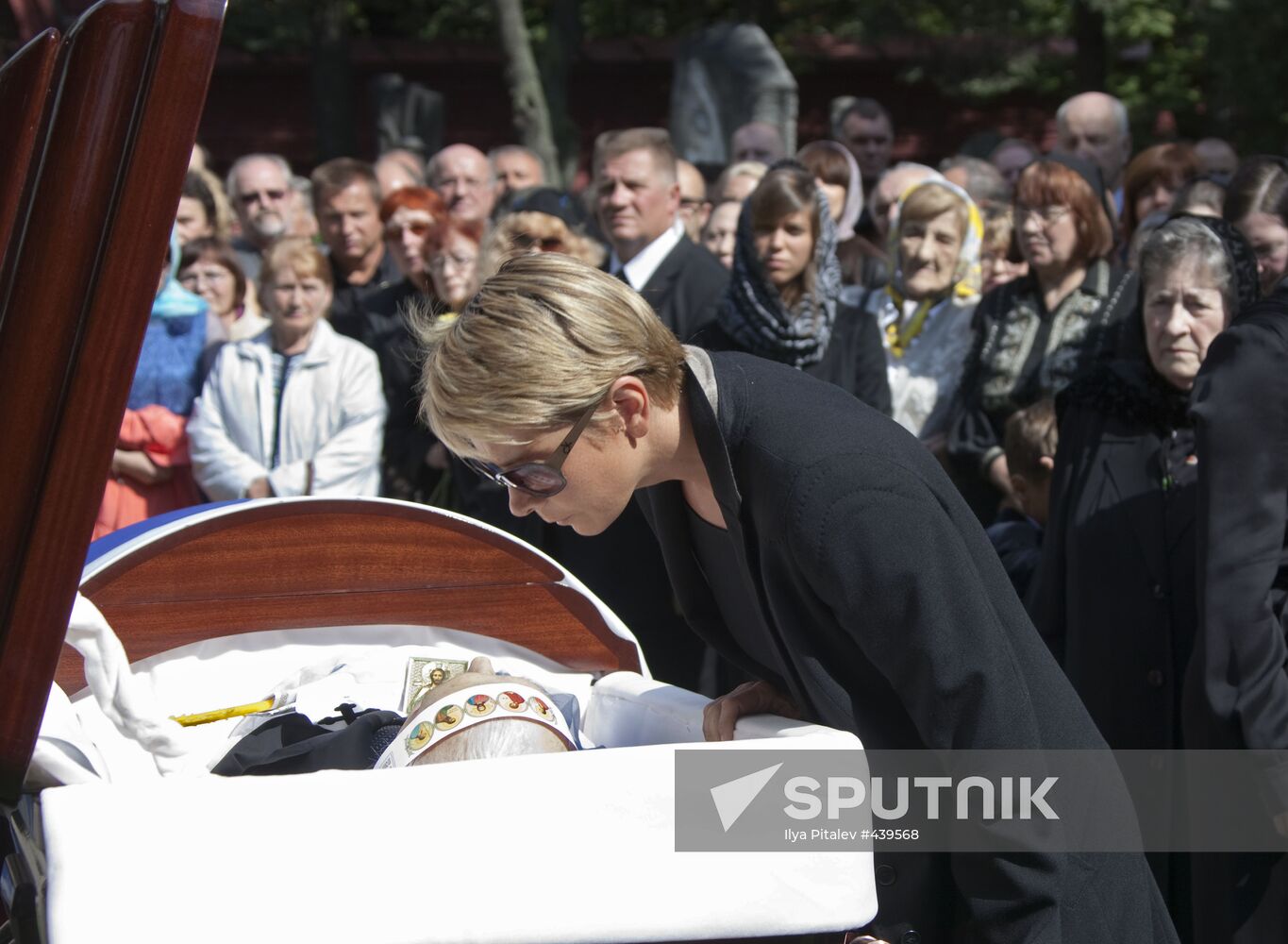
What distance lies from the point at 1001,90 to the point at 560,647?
20.4 metres

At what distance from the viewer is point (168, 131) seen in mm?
1631

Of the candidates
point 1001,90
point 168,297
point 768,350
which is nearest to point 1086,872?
point 768,350

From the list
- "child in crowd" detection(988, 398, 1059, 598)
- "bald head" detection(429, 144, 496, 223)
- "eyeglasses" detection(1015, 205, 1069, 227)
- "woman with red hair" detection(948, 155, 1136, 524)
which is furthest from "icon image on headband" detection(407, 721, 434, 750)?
"bald head" detection(429, 144, 496, 223)

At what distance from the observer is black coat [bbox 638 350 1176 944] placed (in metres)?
1.80

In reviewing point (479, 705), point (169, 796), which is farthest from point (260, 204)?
point (169, 796)

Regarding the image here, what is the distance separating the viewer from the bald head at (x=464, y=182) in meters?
6.58

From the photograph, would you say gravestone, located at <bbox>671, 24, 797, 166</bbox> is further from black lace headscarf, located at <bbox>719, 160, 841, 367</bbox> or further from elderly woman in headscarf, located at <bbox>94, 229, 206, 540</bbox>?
black lace headscarf, located at <bbox>719, 160, 841, 367</bbox>

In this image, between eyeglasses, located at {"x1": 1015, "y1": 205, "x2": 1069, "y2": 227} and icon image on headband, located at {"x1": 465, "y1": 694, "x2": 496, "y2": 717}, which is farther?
eyeglasses, located at {"x1": 1015, "y1": 205, "x2": 1069, "y2": 227}

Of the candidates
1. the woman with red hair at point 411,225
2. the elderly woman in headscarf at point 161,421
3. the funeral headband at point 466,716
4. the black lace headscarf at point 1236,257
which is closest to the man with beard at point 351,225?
the woman with red hair at point 411,225

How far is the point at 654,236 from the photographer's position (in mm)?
5047

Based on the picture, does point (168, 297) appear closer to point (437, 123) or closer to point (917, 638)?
point (917, 638)

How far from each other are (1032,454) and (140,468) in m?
3.06

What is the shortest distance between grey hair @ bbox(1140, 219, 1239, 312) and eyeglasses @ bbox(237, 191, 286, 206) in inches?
190

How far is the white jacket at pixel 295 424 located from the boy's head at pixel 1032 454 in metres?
2.21
